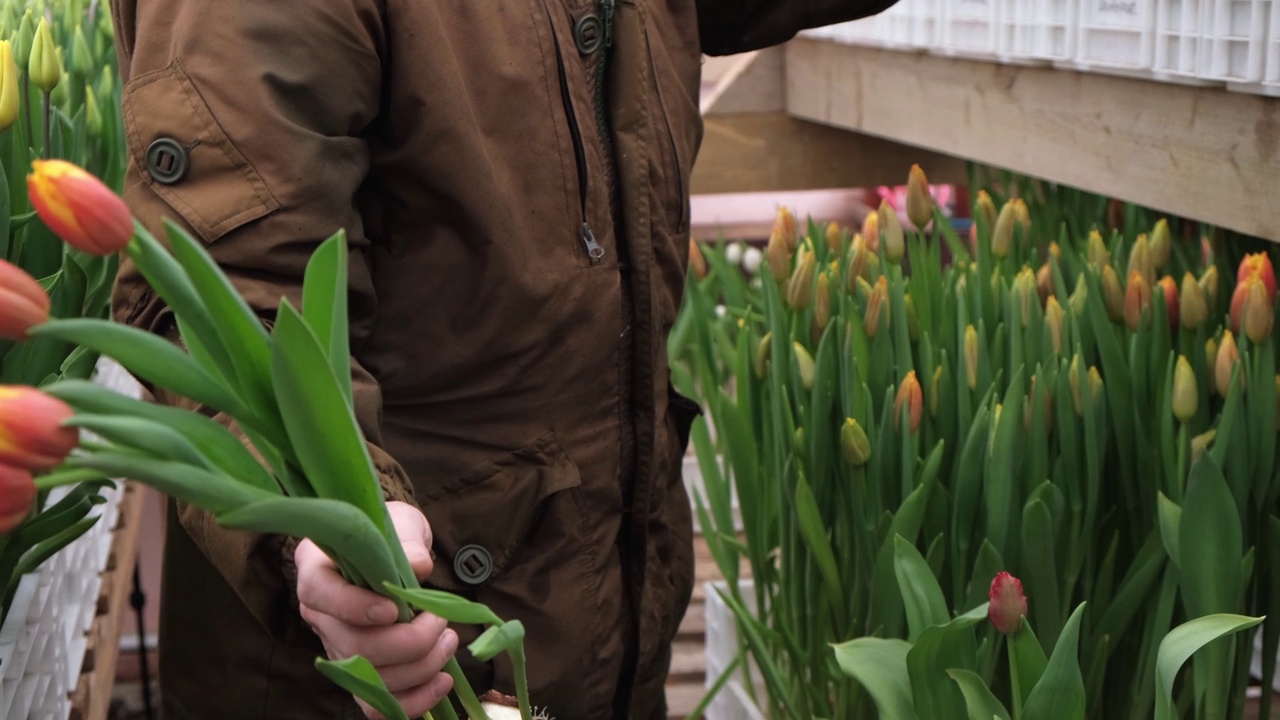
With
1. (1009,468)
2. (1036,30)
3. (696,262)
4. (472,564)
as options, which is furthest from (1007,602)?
(696,262)

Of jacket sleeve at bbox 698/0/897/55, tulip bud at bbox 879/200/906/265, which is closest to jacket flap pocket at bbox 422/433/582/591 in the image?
jacket sleeve at bbox 698/0/897/55

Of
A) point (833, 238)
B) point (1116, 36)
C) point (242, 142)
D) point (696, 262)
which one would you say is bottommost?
point (696, 262)

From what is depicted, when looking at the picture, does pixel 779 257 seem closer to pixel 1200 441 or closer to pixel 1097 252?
pixel 1097 252

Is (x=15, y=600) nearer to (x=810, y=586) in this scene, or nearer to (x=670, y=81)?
(x=670, y=81)

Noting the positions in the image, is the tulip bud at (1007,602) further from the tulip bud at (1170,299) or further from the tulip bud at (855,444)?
the tulip bud at (1170,299)

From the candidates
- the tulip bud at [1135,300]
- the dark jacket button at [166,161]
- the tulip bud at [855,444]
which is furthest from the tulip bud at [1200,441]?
the dark jacket button at [166,161]

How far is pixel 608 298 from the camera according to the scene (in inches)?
40.3

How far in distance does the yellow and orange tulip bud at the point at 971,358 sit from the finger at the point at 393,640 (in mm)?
732

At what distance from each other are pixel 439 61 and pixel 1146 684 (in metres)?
0.75

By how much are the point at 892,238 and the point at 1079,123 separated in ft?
0.87

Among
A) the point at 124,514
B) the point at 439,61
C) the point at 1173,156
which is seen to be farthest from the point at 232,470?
the point at 124,514

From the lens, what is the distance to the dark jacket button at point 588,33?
0.99 metres

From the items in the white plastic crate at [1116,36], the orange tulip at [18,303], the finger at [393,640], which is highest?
the orange tulip at [18,303]

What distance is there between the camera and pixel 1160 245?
144 cm
